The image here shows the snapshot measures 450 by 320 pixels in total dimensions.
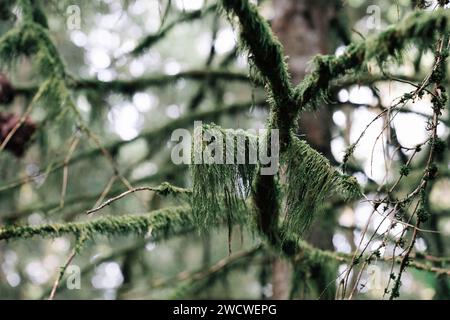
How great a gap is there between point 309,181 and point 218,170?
1.08 ft

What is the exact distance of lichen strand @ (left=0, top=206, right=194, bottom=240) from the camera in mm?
2386

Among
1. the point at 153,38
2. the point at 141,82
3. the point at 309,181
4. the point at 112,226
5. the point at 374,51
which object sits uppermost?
the point at 153,38

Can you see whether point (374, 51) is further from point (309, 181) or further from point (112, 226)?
point (112, 226)

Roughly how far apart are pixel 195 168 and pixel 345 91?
2.36m

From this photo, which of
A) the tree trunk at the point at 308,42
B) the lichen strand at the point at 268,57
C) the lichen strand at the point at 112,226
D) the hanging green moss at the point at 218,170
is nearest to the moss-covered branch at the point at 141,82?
the tree trunk at the point at 308,42

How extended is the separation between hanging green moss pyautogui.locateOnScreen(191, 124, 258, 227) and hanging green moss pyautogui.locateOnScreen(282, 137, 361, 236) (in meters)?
0.14

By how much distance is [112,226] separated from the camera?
2.47 meters

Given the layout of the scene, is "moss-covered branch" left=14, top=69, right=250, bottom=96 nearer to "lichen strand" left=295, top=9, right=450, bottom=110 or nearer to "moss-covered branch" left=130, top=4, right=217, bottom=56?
"moss-covered branch" left=130, top=4, right=217, bottom=56

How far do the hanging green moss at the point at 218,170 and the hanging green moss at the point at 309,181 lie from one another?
0.14 m

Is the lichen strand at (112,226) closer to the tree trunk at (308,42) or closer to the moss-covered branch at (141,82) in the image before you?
the tree trunk at (308,42)

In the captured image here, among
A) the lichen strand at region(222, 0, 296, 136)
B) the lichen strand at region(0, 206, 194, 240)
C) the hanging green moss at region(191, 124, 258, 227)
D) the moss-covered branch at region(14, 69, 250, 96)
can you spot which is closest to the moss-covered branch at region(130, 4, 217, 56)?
the moss-covered branch at region(14, 69, 250, 96)

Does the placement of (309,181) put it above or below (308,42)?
below

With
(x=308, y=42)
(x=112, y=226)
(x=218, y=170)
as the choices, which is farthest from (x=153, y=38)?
(x=218, y=170)
